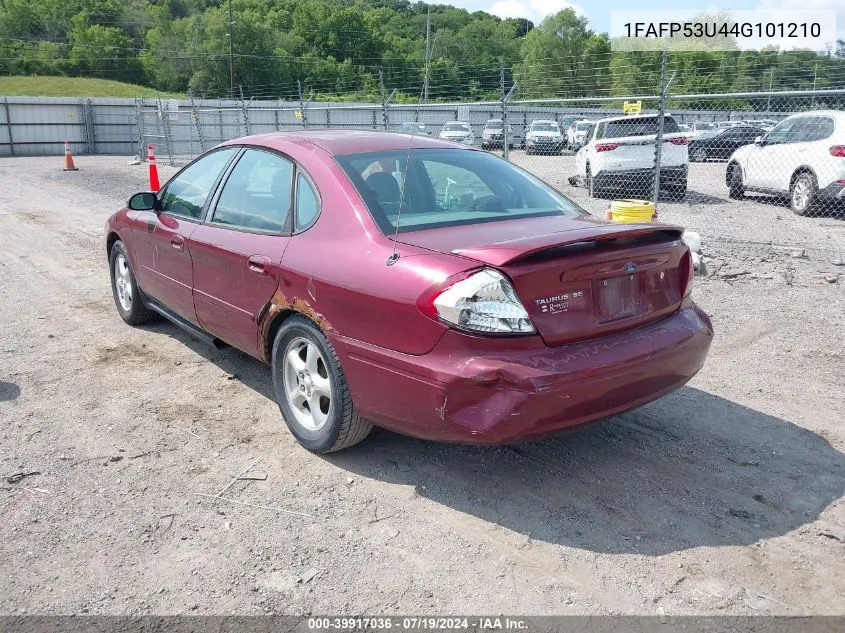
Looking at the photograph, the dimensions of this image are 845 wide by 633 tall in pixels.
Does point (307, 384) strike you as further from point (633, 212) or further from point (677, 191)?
point (677, 191)

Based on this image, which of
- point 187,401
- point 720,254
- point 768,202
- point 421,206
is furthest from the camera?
point 768,202

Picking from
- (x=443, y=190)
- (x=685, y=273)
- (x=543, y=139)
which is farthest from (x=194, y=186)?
(x=543, y=139)

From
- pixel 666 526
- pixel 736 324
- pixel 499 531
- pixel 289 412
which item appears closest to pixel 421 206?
pixel 289 412

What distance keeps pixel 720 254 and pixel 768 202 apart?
628 centimetres

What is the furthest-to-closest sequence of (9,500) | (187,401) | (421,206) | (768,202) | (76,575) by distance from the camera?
→ (768,202) → (187,401) → (421,206) → (9,500) → (76,575)

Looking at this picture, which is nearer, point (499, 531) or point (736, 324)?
point (499, 531)

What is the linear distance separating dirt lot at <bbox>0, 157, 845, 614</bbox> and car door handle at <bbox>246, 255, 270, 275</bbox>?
2.93ft

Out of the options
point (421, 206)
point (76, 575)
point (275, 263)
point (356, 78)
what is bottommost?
point (76, 575)

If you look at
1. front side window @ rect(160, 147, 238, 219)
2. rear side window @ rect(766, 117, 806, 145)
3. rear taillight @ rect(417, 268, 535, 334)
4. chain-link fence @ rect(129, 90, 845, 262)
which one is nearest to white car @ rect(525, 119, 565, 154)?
chain-link fence @ rect(129, 90, 845, 262)

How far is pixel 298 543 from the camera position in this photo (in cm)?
Answer: 303

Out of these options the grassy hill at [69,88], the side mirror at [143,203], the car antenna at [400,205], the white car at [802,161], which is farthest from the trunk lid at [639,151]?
the grassy hill at [69,88]

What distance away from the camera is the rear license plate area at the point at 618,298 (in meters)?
3.27

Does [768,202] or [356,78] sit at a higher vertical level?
[356,78]

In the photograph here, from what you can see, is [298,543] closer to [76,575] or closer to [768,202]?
[76,575]
